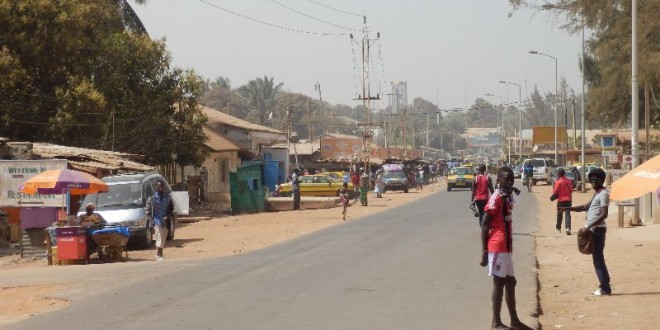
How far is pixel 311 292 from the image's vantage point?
13633 millimetres

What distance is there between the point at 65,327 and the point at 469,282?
246 inches

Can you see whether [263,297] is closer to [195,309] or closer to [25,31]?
[195,309]

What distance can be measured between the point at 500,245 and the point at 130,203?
1650 centimetres

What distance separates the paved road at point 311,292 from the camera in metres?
11.2

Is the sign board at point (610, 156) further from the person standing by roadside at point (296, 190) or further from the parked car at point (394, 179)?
the parked car at point (394, 179)

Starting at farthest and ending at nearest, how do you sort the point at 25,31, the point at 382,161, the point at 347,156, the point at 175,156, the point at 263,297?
1. the point at 382,161
2. the point at 347,156
3. the point at 175,156
4. the point at 25,31
5. the point at 263,297

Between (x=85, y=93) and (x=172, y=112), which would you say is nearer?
(x=85, y=93)

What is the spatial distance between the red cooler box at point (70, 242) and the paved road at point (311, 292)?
155 centimetres

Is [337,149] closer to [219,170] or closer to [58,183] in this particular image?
[219,170]

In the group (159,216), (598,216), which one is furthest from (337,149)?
(598,216)

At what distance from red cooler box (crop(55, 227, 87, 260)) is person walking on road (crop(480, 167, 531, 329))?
12279 millimetres

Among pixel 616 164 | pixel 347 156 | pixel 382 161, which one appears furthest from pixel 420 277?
pixel 382 161

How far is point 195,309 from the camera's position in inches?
479

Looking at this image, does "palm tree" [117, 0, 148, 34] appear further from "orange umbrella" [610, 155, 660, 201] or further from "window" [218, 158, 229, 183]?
"orange umbrella" [610, 155, 660, 201]
